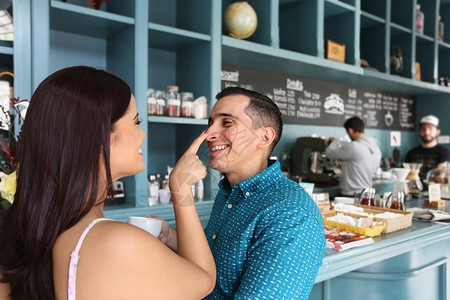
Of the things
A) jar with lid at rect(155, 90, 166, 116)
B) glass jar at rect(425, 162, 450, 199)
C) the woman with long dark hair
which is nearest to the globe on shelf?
jar with lid at rect(155, 90, 166, 116)

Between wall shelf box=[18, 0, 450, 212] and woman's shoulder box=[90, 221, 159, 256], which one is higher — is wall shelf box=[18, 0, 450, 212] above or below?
above

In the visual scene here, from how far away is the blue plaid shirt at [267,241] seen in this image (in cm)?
98

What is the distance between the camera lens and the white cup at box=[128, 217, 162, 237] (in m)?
1.17

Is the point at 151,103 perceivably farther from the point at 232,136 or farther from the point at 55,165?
the point at 55,165

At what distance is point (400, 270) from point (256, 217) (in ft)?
4.21

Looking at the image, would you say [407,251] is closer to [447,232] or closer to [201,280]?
[447,232]

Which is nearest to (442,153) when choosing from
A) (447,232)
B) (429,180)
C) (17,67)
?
(429,180)

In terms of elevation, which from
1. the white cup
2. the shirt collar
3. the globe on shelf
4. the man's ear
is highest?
the globe on shelf

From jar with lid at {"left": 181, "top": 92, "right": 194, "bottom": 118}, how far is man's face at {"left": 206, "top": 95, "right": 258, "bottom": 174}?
132cm

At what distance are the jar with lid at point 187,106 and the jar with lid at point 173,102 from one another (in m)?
0.04

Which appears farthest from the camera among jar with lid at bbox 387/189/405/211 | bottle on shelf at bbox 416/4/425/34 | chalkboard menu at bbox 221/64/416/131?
bottle on shelf at bbox 416/4/425/34

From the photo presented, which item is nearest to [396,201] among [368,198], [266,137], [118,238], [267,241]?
→ [368,198]

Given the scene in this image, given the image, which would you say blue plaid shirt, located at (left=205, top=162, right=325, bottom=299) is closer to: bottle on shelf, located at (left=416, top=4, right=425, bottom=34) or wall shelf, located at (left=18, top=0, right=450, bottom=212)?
wall shelf, located at (left=18, top=0, right=450, bottom=212)

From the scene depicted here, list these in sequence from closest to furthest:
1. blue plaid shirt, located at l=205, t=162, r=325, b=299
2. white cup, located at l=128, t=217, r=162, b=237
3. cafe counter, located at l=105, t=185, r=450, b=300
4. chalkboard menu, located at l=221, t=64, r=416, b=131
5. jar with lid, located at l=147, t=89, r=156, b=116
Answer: blue plaid shirt, located at l=205, t=162, r=325, b=299, white cup, located at l=128, t=217, r=162, b=237, cafe counter, located at l=105, t=185, r=450, b=300, jar with lid, located at l=147, t=89, r=156, b=116, chalkboard menu, located at l=221, t=64, r=416, b=131
